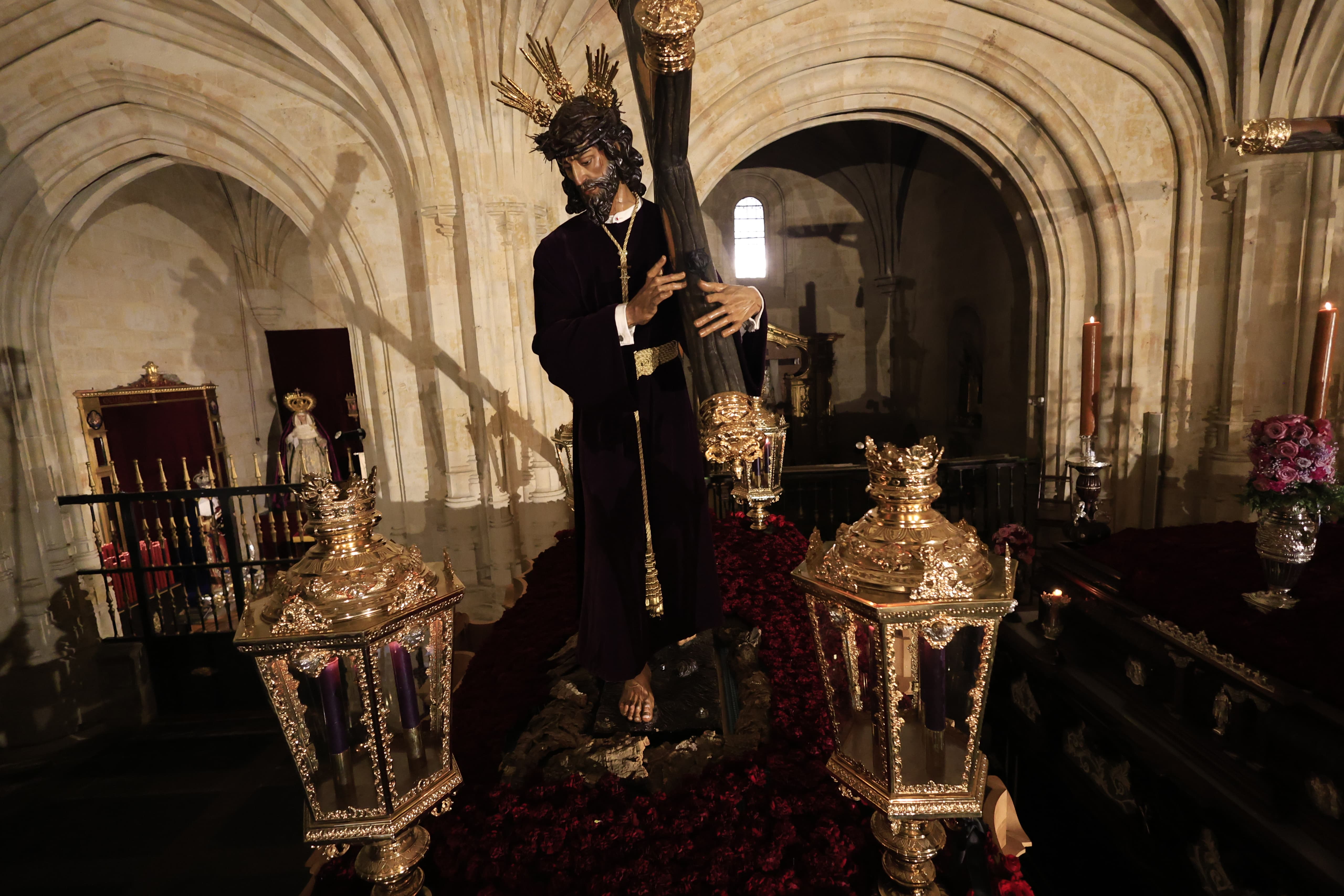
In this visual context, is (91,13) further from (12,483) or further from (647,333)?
(647,333)

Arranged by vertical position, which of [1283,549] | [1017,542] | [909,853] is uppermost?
Answer: [1283,549]

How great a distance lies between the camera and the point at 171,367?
7.73 m

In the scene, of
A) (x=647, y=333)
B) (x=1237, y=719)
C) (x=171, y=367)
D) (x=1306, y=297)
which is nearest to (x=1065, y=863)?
(x=1237, y=719)

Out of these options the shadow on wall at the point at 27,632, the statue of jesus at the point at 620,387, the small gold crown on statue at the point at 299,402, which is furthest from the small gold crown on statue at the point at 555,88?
the small gold crown on statue at the point at 299,402

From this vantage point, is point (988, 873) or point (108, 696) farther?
point (108, 696)

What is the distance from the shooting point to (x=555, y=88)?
1.83 meters

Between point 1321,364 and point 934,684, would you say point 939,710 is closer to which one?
point 934,684

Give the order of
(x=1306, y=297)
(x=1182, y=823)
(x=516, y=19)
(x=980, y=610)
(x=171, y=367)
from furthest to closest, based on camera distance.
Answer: (x=171, y=367)
(x=1306, y=297)
(x=516, y=19)
(x=1182, y=823)
(x=980, y=610)

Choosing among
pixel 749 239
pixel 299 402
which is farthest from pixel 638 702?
pixel 749 239

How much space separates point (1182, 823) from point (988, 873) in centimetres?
141

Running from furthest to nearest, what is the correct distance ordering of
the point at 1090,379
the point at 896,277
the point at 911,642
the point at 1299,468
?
the point at 896,277 → the point at 1090,379 → the point at 1299,468 → the point at 911,642

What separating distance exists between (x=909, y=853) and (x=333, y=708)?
1.38 m

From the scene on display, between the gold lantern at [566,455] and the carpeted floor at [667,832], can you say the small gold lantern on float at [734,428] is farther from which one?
the gold lantern at [566,455]

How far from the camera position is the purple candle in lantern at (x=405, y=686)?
1.37m
